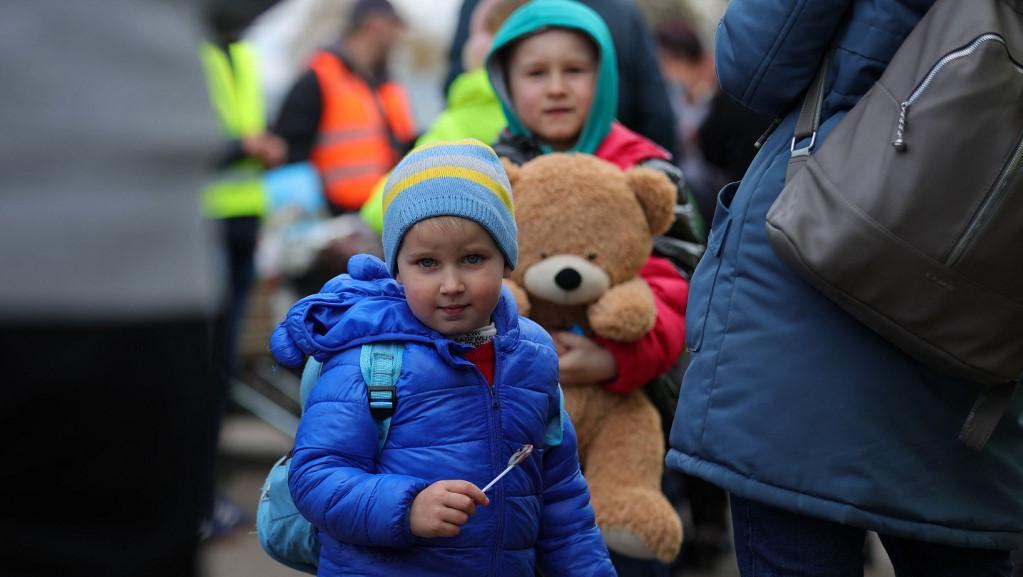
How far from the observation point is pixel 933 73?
267cm

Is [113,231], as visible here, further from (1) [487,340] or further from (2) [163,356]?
(1) [487,340]

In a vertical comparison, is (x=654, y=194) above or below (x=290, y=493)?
above

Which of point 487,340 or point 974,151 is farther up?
point 974,151

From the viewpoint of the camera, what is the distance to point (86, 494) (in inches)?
65.9

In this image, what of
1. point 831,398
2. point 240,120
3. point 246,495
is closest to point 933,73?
point 831,398

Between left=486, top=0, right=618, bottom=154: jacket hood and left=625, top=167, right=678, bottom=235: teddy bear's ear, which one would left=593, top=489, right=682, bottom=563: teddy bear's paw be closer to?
left=625, top=167, right=678, bottom=235: teddy bear's ear

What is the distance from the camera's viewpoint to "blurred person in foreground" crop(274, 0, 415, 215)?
7.15 metres

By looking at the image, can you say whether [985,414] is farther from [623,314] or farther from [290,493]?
[290,493]

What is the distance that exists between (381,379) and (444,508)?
12.2 inches

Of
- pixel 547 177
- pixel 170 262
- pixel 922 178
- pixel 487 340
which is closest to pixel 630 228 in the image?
pixel 547 177

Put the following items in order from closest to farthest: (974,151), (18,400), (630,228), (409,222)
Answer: (18,400)
(974,151)
(409,222)
(630,228)

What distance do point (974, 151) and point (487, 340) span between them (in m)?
1.01

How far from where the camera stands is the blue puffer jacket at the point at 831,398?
9.29 feet

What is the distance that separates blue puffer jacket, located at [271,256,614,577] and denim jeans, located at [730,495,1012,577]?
31 cm
